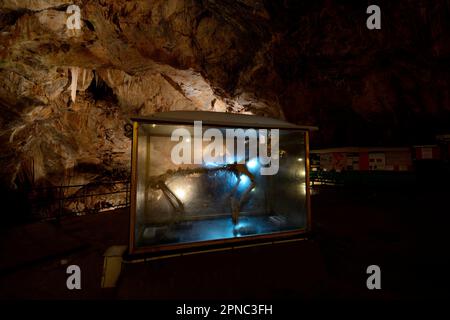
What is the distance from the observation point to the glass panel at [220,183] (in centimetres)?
401

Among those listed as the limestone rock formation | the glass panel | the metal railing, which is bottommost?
the metal railing

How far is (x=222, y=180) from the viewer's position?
509cm

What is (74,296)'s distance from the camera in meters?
2.76

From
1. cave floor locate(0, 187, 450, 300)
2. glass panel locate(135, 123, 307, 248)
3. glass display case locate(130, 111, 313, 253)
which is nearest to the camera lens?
cave floor locate(0, 187, 450, 300)

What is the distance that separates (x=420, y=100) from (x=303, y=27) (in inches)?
227

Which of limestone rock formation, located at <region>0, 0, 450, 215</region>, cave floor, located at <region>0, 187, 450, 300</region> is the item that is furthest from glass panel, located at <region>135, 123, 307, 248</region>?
limestone rock formation, located at <region>0, 0, 450, 215</region>

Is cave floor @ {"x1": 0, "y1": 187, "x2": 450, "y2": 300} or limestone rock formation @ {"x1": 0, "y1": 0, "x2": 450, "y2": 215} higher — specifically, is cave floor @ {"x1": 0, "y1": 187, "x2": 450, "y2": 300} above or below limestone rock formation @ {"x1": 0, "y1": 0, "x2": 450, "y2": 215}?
below

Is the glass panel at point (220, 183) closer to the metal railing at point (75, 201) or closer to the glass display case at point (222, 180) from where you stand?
the glass display case at point (222, 180)

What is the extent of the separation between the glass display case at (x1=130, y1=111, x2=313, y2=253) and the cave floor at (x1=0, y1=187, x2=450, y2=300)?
0.45 metres

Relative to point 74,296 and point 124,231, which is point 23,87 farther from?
point 74,296

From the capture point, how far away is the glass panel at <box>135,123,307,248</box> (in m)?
4.01

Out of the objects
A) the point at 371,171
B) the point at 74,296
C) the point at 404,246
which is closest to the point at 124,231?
the point at 74,296

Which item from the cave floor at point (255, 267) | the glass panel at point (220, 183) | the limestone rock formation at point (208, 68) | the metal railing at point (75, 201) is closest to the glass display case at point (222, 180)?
the glass panel at point (220, 183)

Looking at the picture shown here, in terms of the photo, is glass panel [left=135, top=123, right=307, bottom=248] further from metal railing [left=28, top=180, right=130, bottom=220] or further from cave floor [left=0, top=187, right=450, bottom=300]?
metal railing [left=28, top=180, right=130, bottom=220]
